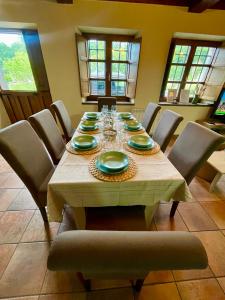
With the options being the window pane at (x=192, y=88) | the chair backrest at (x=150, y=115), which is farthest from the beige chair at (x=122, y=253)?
the window pane at (x=192, y=88)

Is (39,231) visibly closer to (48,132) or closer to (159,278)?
(48,132)

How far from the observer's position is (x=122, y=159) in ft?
3.37

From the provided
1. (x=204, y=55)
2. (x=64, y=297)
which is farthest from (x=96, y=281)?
(x=204, y=55)

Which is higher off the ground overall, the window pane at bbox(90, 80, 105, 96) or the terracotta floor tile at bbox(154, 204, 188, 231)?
the window pane at bbox(90, 80, 105, 96)

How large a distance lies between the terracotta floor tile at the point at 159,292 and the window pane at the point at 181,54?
10.9 feet

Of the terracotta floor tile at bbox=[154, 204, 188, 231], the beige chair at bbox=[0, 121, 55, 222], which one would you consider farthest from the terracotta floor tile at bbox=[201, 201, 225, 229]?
the beige chair at bbox=[0, 121, 55, 222]

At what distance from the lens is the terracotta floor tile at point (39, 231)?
4.04 feet

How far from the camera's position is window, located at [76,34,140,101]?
2559 millimetres

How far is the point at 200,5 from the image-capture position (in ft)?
6.91

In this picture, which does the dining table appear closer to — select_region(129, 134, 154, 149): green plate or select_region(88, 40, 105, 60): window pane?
select_region(129, 134, 154, 149): green plate

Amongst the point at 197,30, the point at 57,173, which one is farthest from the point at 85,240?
the point at 197,30

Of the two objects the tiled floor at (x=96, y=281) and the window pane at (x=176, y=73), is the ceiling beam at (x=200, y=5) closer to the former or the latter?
the window pane at (x=176, y=73)

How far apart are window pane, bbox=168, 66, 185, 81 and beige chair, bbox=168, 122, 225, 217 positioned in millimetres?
2235

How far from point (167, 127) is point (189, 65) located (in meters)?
2.18
